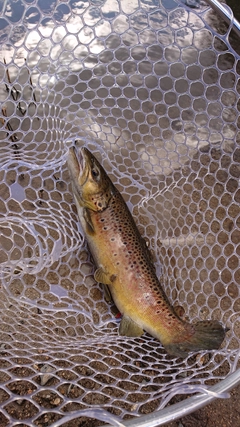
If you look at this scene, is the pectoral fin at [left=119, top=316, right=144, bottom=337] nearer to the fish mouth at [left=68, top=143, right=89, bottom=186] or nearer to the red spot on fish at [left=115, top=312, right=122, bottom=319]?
the red spot on fish at [left=115, top=312, right=122, bottom=319]

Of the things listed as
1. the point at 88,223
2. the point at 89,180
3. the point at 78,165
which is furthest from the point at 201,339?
the point at 78,165

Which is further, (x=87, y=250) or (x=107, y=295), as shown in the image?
(x=87, y=250)

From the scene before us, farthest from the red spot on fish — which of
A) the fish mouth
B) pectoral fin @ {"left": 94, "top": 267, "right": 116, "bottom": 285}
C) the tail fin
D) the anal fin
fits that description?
the fish mouth

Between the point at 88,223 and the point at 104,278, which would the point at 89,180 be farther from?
the point at 104,278

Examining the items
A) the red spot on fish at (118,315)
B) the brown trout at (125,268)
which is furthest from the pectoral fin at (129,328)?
the red spot on fish at (118,315)

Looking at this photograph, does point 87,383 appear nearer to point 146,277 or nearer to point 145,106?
point 146,277

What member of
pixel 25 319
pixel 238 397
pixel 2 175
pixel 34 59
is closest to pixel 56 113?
pixel 2 175
